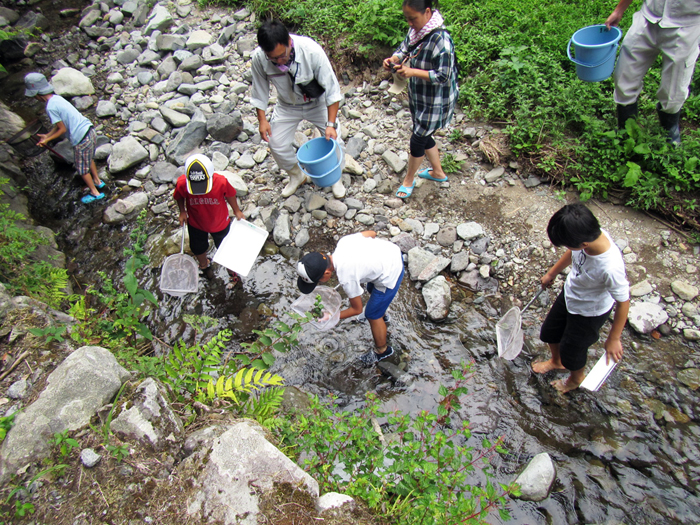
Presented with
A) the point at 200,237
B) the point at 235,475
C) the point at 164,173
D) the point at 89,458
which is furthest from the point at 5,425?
the point at 164,173

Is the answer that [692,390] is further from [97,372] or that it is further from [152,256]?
[152,256]

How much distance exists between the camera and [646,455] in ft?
8.75

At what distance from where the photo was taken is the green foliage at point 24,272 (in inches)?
128

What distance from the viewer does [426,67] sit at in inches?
132

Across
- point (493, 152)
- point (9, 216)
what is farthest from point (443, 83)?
point (9, 216)

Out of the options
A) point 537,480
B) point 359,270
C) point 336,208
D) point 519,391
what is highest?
point 359,270

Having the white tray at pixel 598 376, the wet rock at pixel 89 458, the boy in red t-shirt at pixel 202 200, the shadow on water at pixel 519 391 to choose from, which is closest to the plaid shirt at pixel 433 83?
the shadow on water at pixel 519 391

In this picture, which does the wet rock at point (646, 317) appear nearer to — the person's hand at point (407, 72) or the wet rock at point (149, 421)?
the person's hand at point (407, 72)

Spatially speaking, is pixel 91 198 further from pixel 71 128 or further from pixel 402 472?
pixel 402 472

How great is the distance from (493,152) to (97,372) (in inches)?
167

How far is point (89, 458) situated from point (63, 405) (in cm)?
37

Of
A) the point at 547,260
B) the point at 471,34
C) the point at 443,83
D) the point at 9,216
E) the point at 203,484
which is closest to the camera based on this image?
the point at 203,484

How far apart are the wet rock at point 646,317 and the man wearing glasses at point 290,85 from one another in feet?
10.0

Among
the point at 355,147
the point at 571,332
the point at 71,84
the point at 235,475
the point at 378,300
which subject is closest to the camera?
the point at 235,475
